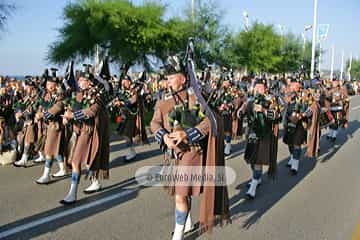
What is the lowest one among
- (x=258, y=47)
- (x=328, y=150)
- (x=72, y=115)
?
(x=328, y=150)

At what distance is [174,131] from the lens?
382cm

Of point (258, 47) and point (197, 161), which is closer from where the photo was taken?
point (197, 161)

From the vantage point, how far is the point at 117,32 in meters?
17.6

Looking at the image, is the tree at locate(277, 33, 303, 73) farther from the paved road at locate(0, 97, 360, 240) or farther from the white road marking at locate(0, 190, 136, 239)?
the white road marking at locate(0, 190, 136, 239)

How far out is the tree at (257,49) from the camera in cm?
2642

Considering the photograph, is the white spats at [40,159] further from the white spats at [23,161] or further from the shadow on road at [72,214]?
the shadow on road at [72,214]

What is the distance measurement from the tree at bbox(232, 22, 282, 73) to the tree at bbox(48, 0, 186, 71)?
7.69 m

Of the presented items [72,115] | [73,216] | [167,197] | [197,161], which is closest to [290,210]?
[167,197]

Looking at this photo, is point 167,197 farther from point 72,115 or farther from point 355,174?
point 355,174

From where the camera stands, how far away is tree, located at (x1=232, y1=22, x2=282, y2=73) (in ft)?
86.7

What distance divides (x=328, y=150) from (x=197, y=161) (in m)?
7.63

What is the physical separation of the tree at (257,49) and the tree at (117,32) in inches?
303

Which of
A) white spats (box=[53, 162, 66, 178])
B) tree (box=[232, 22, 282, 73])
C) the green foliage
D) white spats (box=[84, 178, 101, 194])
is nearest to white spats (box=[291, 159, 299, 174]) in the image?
white spats (box=[84, 178, 101, 194])

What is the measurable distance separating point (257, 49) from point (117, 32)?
1304 centimetres
